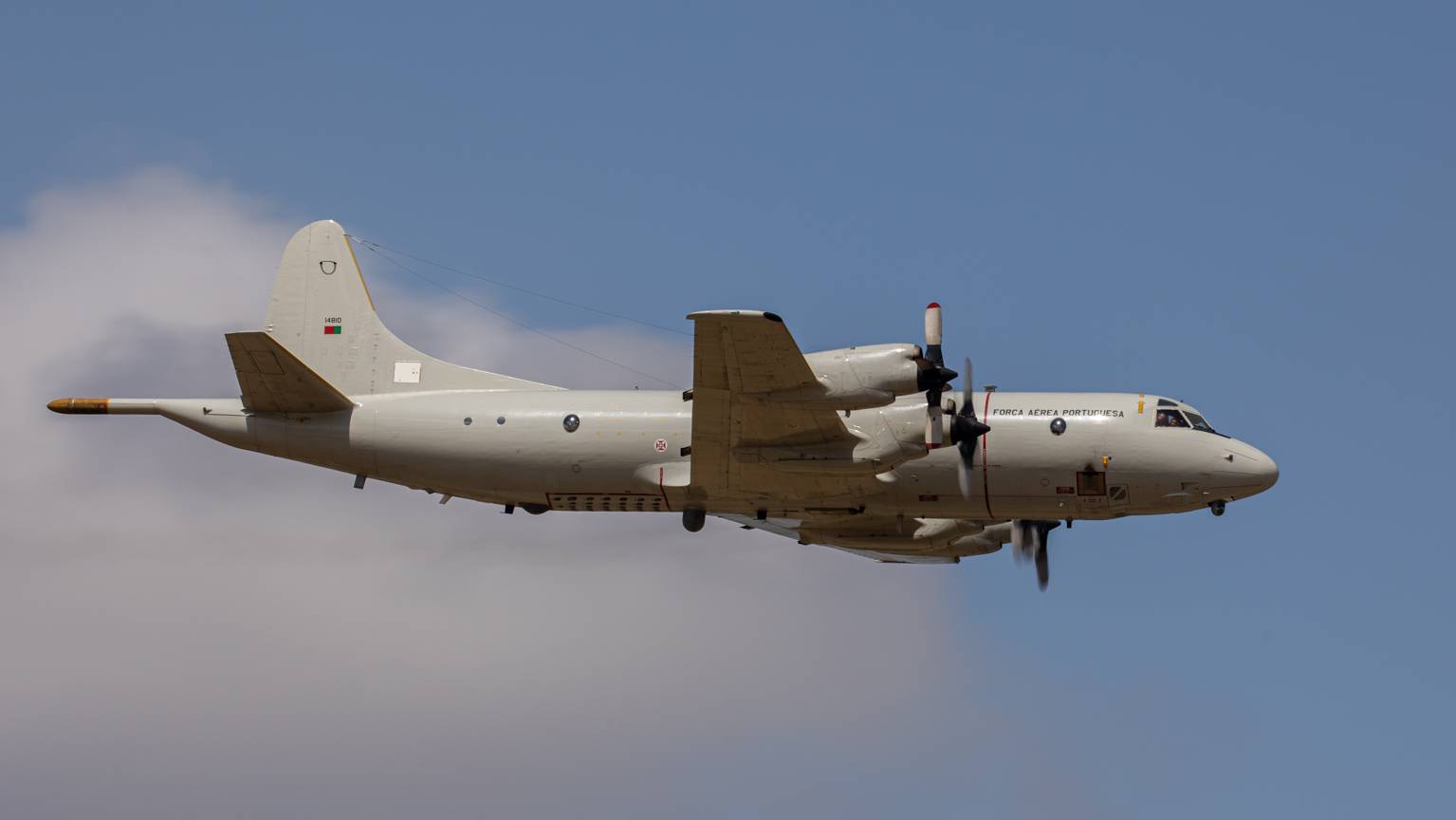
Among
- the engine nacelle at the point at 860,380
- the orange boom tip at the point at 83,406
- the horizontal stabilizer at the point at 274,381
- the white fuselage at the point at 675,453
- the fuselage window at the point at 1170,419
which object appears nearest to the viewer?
the engine nacelle at the point at 860,380

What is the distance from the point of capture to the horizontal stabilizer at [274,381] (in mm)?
40938

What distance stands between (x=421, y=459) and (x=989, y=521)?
14.4m

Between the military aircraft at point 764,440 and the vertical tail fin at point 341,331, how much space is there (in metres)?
0.10

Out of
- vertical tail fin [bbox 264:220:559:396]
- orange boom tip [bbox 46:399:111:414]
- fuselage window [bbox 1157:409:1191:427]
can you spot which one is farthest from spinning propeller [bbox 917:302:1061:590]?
orange boom tip [bbox 46:399:111:414]

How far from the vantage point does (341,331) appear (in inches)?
1810

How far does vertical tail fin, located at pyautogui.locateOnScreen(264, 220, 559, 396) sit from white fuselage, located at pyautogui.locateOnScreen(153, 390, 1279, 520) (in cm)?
103

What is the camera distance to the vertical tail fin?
44125 millimetres

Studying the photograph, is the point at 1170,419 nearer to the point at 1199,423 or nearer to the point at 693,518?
the point at 1199,423

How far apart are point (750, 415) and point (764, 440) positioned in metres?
0.99

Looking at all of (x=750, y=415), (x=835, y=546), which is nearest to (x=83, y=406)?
(x=750, y=415)

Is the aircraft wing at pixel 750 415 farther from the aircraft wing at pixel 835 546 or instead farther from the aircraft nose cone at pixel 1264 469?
the aircraft nose cone at pixel 1264 469

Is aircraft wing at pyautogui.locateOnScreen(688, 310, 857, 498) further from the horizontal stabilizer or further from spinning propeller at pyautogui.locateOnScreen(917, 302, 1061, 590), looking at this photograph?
the horizontal stabilizer

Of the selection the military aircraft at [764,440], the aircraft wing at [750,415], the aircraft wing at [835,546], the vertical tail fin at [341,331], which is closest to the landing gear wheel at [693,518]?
the military aircraft at [764,440]

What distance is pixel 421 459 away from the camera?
138 feet
